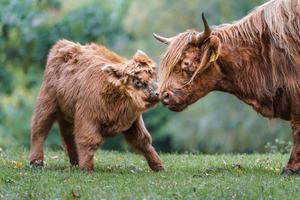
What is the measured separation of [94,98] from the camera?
9898mm

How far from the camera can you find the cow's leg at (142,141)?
400 inches

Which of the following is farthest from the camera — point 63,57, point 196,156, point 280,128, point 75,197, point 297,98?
point 280,128

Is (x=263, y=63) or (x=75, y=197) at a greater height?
(x=263, y=63)

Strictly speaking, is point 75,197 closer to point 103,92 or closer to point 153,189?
point 153,189

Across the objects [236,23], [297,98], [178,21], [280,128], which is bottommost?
[280,128]

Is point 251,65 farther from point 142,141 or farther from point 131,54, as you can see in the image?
point 131,54

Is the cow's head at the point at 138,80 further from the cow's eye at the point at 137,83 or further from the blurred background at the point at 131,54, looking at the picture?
the blurred background at the point at 131,54

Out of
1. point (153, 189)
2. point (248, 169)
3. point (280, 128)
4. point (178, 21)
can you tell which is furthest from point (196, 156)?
point (178, 21)

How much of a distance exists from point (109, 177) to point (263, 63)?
2131 millimetres

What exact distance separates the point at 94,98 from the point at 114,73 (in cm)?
38

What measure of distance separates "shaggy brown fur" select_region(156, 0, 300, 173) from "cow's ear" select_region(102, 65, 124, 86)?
2.03 feet

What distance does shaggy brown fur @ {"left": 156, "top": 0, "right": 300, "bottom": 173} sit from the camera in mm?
9336

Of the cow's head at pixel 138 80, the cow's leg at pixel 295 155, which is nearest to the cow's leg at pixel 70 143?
the cow's head at pixel 138 80

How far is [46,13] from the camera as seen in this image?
2962 centimetres
